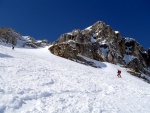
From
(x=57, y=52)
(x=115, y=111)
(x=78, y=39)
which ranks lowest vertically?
(x=115, y=111)

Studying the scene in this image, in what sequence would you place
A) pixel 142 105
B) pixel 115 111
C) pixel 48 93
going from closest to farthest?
pixel 115 111 < pixel 48 93 < pixel 142 105

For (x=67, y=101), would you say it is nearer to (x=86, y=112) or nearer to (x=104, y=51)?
(x=86, y=112)

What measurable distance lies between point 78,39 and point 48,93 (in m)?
70.7

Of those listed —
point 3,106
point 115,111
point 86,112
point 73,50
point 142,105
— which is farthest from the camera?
point 73,50

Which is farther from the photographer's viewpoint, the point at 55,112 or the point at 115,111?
the point at 115,111

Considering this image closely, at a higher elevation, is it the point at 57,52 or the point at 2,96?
the point at 57,52

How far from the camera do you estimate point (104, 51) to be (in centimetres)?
7962

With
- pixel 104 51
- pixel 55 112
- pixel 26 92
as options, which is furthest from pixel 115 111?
pixel 104 51

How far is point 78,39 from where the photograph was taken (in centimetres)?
8319

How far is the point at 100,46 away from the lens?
268 feet

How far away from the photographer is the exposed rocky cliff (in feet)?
210

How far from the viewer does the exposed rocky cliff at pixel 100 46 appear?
64.1 metres

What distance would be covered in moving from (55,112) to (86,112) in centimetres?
179

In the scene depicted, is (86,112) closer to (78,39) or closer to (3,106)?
(3,106)
